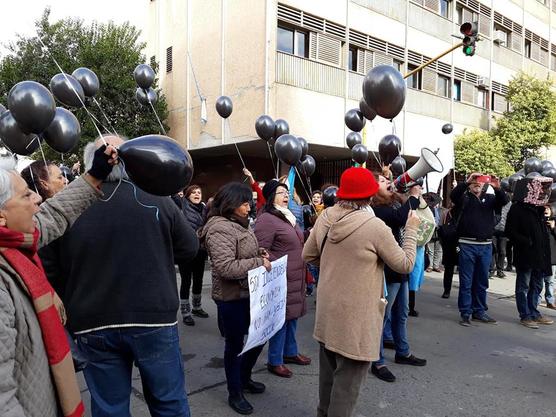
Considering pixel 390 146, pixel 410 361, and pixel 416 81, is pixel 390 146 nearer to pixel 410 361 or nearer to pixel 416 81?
pixel 410 361

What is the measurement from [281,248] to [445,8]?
1933cm

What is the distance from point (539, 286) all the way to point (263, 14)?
36.6 ft

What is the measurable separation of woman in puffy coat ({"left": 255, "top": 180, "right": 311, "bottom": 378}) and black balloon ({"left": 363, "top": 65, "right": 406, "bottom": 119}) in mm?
1162

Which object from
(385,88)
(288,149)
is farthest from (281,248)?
(288,149)

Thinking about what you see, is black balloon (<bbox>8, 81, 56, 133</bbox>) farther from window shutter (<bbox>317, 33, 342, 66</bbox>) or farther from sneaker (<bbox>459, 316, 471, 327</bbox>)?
window shutter (<bbox>317, 33, 342, 66</bbox>)

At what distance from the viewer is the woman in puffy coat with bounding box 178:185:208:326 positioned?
5.86m

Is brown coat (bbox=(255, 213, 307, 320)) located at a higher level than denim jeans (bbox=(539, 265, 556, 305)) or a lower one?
higher

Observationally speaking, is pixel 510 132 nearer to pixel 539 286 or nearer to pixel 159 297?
pixel 539 286

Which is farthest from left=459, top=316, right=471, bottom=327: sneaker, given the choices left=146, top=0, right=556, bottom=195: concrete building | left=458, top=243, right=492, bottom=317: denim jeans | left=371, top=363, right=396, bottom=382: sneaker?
left=146, top=0, right=556, bottom=195: concrete building

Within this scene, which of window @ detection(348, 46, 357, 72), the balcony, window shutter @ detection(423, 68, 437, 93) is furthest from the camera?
window shutter @ detection(423, 68, 437, 93)

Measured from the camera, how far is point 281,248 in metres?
4.05

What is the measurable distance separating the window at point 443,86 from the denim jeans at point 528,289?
14.6m

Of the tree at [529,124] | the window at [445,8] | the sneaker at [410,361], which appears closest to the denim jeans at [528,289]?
the sneaker at [410,361]

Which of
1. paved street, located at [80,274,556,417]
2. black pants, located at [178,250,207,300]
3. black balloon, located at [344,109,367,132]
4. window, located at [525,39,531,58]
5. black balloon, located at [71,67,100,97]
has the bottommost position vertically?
paved street, located at [80,274,556,417]
